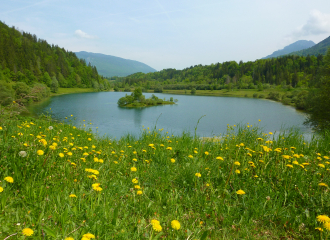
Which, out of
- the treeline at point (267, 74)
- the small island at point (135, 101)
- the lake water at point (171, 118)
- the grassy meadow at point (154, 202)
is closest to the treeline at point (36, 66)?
the small island at point (135, 101)

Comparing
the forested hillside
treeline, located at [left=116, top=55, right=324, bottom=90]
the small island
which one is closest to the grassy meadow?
the small island

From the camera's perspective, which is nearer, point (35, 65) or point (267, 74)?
point (35, 65)

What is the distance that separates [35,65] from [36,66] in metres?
0.71

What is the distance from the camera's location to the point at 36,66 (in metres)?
97.3

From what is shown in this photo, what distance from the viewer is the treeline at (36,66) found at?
3275 inches

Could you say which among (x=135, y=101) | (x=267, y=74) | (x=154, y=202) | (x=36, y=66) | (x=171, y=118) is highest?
(x=36, y=66)

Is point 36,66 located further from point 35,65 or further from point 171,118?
point 171,118

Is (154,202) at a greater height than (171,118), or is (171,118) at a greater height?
(154,202)

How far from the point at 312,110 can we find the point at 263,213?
2196cm

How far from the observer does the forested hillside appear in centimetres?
8381

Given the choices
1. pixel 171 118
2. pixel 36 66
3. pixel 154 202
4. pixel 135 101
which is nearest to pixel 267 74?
pixel 135 101

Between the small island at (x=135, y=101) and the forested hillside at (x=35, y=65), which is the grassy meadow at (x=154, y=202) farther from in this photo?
the forested hillside at (x=35, y=65)

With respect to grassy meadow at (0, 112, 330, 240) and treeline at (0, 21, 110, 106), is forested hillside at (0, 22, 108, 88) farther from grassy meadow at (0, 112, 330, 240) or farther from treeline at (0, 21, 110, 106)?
grassy meadow at (0, 112, 330, 240)

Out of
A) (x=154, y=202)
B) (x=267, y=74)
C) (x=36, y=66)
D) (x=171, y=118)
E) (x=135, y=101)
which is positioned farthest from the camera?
(x=267, y=74)
